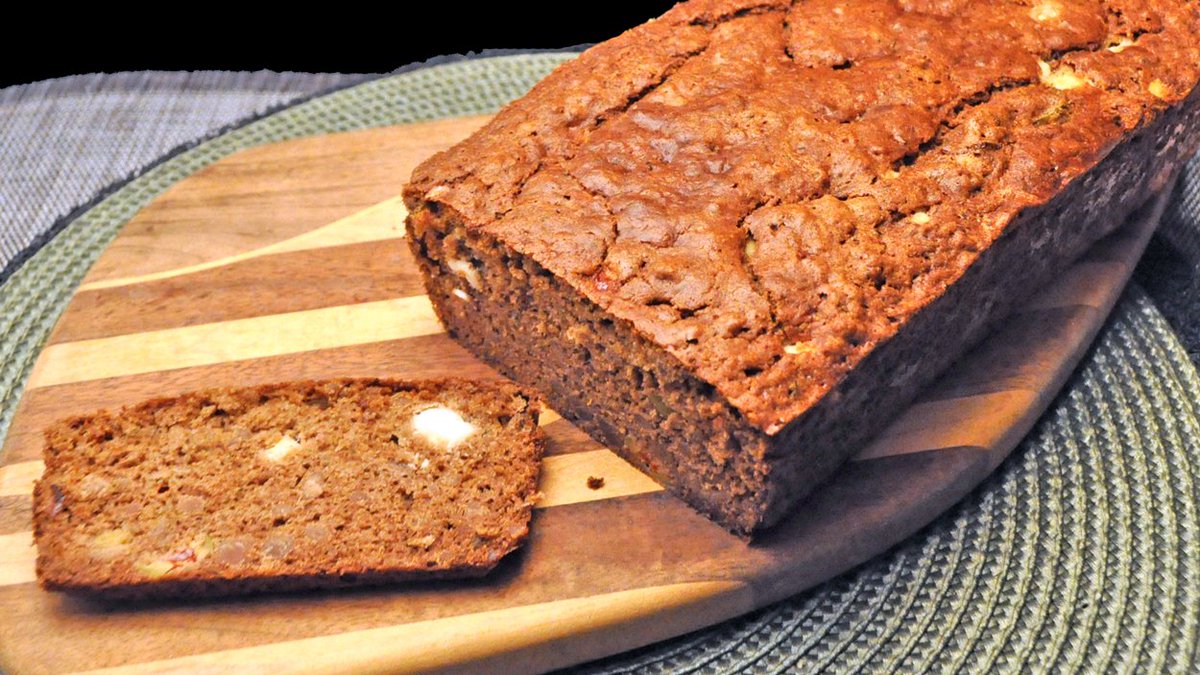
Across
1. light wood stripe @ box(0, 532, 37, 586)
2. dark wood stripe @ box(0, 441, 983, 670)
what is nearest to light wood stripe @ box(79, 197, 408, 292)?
light wood stripe @ box(0, 532, 37, 586)

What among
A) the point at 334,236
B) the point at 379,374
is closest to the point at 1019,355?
the point at 379,374

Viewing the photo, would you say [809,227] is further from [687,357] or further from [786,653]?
[786,653]

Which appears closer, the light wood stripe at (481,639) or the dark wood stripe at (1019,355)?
the light wood stripe at (481,639)

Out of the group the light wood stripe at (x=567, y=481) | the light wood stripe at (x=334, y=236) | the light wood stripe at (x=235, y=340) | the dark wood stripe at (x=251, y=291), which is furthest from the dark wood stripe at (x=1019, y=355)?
the light wood stripe at (x=334, y=236)

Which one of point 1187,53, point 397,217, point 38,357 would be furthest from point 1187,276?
point 38,357

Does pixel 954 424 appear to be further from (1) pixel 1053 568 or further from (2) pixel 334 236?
(2) pixel 334 236

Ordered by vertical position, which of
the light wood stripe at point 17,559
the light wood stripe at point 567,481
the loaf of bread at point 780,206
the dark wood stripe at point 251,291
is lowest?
the light wood stripe at point 17,559

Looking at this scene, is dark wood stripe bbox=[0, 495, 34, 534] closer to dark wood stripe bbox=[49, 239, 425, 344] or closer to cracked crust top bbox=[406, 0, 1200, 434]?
dark wood stripe bbox=[49, 239, 425, 344]

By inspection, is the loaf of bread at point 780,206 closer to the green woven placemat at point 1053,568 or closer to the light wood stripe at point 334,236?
the green woven placemat at point 1053,568
